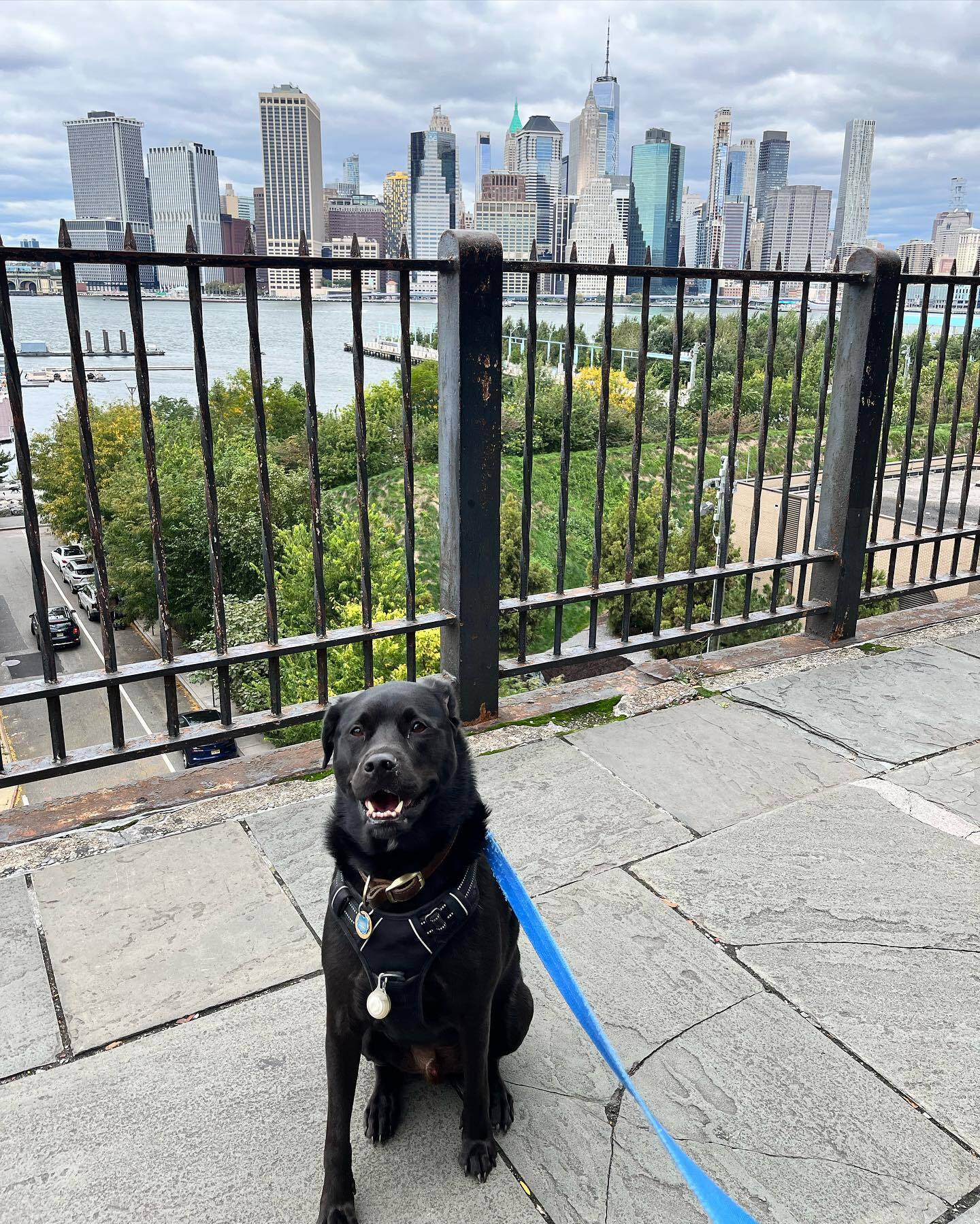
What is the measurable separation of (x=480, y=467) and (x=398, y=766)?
2.10m

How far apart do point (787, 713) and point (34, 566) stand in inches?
121

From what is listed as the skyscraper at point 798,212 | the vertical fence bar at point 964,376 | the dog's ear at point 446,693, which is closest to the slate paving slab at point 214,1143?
the dog's ear at point 446,693

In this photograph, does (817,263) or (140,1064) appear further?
(817,263)

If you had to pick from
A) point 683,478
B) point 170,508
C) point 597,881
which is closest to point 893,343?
point 597,881

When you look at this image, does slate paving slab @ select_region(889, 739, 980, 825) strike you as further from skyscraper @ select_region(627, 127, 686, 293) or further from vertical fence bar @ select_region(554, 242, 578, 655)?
skyscraper @ select_region(627, 127, 686, 293)

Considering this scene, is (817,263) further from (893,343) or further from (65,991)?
(65,991)

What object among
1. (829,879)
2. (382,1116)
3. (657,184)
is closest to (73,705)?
(829,879)

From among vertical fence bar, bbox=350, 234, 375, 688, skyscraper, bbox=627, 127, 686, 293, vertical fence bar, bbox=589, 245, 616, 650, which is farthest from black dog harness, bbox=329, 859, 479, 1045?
skyscraper, bbox=627, 127, 686, 293

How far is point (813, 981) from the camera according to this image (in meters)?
2.37

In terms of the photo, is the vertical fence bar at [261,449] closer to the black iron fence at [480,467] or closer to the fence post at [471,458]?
the black iron fence at [480,467]

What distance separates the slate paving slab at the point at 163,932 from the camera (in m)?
2.29

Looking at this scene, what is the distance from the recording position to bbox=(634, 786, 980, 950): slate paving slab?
8.47 feet

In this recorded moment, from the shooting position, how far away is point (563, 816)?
10.4ft

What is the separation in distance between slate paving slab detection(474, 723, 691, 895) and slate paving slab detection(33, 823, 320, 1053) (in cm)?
78
